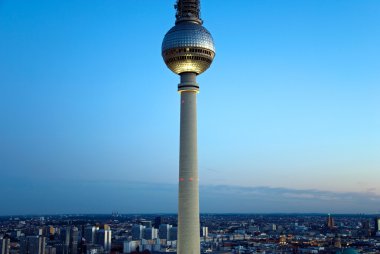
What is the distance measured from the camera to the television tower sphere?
69250mm

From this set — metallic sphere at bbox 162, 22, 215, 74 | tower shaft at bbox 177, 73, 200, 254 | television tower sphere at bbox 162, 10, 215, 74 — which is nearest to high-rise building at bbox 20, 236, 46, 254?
tower shaft at bbox 177, 73, 200, 254

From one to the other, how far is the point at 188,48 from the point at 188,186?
1936 cm

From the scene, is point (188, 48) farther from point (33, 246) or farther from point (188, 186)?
point (33, 246)

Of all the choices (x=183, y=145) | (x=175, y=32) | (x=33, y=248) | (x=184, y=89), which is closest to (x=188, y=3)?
(x=175, y=32)

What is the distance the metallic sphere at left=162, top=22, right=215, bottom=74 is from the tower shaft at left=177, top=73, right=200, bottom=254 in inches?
239

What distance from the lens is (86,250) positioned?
603 feet

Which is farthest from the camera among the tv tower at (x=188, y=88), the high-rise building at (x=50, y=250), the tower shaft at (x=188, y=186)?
the high-rise building at (x=50, y=250)

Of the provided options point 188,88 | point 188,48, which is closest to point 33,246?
point 188,88

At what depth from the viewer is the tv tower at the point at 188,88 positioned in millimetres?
64312

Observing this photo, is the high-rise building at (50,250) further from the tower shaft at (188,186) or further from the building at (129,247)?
the tower shaft at (188,186)

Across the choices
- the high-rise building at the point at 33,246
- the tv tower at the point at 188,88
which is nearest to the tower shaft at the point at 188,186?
the tv tower at the point at 188,88

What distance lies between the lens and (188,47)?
227 feet

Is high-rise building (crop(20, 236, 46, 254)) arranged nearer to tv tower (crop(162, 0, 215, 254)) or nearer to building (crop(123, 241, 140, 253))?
building (crop(123, 241, 140, 253))

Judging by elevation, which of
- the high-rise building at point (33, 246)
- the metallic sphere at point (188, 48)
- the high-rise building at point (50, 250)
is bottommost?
the high-rise building at point (50, 250)
